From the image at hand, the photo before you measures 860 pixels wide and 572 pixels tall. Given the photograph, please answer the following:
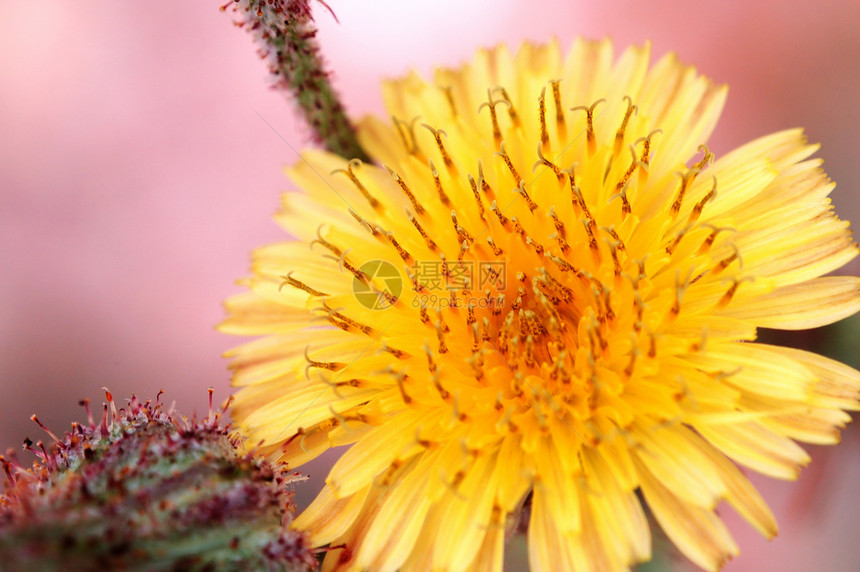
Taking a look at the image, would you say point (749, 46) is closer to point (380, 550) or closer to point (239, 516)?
point (380, 550)

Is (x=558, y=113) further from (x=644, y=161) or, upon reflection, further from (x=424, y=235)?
(x=424, y=235)

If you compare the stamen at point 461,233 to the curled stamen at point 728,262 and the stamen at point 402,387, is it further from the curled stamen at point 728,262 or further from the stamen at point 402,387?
the curled stamen at point 728,262

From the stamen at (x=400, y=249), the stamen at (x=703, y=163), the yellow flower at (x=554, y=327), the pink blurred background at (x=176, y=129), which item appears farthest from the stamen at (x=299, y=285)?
the pink blurred background at (x=176, y=129)

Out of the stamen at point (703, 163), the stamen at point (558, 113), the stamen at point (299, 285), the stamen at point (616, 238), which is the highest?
the stamen at point (558, 113)

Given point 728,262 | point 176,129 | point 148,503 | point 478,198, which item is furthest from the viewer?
point 176,129

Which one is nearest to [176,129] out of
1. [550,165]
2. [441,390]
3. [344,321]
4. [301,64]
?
[301,64]

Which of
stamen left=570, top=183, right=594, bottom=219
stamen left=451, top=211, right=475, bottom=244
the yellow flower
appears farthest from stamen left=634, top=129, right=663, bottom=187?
stamen left=451, top=211, right=475, bottom=244

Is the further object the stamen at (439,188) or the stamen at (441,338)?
the stamen at (439,188)

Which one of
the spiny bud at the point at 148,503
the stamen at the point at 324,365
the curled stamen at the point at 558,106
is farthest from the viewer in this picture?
the curled stamen at the point at 558,106
